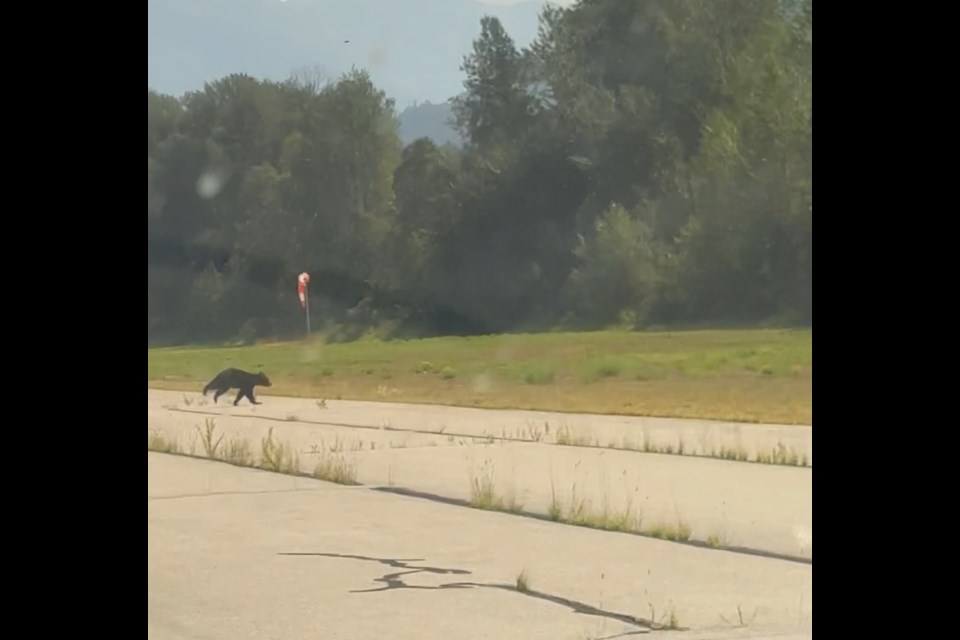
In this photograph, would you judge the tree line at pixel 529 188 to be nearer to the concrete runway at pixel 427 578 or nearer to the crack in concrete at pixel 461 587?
the concrete runway at pixel 427 578

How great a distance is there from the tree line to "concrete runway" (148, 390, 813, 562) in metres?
0.75

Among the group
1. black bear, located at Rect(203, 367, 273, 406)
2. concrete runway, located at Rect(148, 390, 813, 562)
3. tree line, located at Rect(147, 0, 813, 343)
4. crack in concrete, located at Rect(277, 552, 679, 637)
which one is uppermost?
tree line, located at Rect(147, 0, 813, 343)

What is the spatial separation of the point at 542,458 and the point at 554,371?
0.58 metres

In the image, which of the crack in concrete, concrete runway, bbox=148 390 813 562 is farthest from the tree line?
the crack in concrete

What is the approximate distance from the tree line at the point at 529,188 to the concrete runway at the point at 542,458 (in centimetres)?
75

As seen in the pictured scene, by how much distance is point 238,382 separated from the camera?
5492 mm

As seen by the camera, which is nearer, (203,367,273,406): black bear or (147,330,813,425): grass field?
(147,330,813,425): grass field

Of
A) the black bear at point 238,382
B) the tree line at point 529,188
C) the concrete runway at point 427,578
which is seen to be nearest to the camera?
the concrete runway at point 427,578

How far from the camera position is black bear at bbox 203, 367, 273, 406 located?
5105 mm

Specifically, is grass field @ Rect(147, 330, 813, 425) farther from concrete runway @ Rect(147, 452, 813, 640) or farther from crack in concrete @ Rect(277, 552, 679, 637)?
crack in concrete @ Rect(277, 552, 679, 637)

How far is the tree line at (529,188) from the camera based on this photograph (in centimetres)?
461

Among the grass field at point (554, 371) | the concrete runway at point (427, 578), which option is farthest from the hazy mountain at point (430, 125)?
the concrete runway at point (427, 578)

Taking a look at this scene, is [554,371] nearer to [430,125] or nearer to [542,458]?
[542,458]
